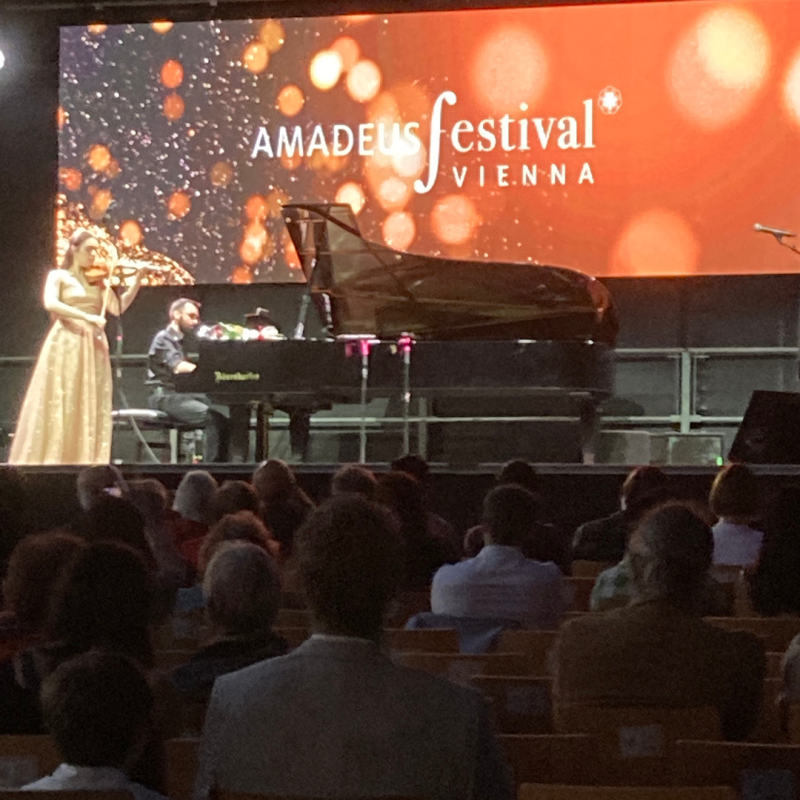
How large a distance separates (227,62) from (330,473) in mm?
4554

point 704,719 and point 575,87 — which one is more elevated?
point 575,87

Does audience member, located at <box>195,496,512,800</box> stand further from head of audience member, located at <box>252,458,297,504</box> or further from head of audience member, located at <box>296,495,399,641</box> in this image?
head of audience member, located at <box>252,458,297,504</box>

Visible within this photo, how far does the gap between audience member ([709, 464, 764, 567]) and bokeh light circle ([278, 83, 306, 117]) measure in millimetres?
6482

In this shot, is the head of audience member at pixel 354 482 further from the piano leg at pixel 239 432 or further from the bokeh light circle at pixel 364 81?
the bokeh light circle at pixel 364 81

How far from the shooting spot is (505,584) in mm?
3812

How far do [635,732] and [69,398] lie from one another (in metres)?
6.71

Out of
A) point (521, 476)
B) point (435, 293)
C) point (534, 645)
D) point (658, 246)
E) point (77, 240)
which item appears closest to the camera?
point (534, 645)

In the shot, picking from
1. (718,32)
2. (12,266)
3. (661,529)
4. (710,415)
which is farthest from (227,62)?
(661,529)

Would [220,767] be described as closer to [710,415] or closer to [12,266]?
[710,415]

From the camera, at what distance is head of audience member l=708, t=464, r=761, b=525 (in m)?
4.66

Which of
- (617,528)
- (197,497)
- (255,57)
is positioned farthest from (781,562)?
(255,57)

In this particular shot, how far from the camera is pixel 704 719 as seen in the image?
7.77 ft

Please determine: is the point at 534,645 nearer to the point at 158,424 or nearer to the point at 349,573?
the point at 349,573

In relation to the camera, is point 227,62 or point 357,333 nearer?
point 357,333
